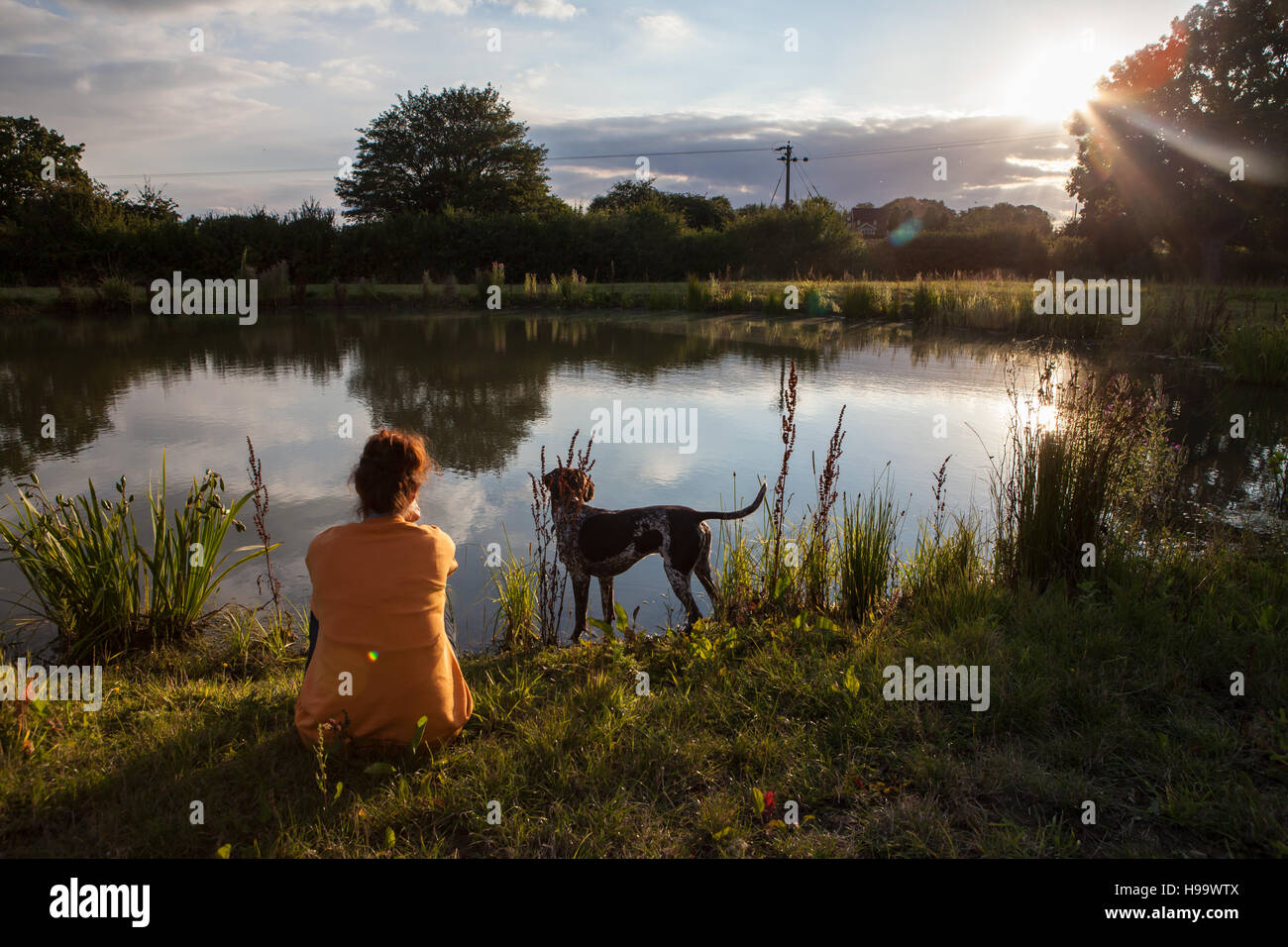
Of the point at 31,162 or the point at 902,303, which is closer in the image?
the point at 902,303

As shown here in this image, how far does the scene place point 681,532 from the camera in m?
3.65

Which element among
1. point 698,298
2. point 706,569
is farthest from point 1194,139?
point 706,569

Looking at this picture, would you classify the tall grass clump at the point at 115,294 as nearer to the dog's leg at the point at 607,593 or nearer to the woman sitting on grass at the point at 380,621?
the dog's leg at the point at 607,593

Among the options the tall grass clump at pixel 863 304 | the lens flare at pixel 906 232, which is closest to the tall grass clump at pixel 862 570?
the tall grass clump at pixel 863 304

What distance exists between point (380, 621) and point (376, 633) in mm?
38

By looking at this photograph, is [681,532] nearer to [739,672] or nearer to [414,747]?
[739,672]
